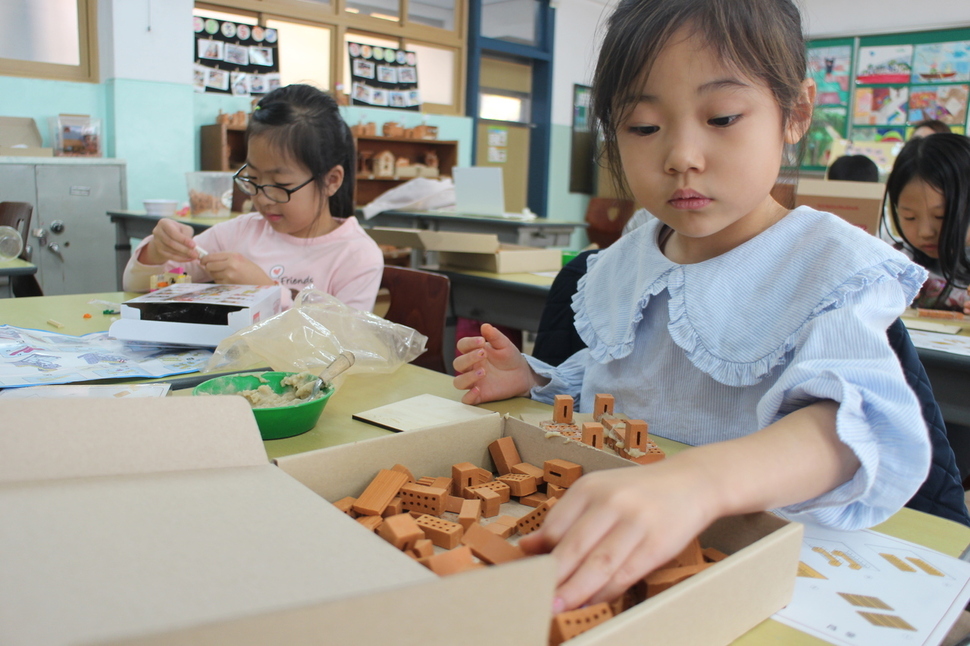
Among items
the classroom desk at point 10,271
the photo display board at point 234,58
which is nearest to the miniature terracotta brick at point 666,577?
the classroom desk at point 10,271

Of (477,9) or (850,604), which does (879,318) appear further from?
(477,9)

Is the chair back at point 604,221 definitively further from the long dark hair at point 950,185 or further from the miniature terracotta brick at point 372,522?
the miniature terracotta brick at point 372,522

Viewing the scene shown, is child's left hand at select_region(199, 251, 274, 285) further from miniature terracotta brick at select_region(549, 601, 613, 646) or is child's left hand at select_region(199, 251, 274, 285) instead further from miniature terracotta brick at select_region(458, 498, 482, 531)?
miniature terracotta brick at select_region(549, 601, 613, 646)

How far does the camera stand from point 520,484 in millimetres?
676

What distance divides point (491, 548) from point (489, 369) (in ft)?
1.63

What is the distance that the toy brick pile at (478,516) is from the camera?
18.1 inches

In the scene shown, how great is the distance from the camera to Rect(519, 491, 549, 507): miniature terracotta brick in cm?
67

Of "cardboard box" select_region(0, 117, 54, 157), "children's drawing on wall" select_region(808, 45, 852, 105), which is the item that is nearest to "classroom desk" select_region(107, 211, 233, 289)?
"cardboard box" select_region(0, 117, 54, 157)

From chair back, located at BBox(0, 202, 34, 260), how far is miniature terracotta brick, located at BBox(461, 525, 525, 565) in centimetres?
312

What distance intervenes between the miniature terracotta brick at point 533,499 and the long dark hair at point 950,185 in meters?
2.01

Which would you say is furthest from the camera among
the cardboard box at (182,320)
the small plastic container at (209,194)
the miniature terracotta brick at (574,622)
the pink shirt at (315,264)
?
the small plastic container at (209,194)

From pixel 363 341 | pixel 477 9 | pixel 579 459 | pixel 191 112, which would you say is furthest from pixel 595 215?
pixel 579 459

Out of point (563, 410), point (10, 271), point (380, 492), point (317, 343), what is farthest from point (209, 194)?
point (380, 492)

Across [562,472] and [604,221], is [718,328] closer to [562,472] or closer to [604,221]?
[562,472]
